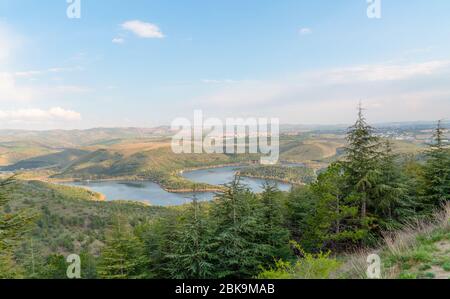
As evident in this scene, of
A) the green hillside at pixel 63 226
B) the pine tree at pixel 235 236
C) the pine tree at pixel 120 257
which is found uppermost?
the pine tree at pixel 235 236

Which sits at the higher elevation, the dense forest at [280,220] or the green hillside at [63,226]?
the dense forest at [280,220]

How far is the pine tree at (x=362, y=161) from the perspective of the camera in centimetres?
1494

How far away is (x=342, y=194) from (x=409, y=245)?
8.21 meters

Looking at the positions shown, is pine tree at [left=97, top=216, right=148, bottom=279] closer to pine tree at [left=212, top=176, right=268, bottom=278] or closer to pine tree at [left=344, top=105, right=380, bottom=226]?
pine tree at [left=212, top=176, right=268, bottom=278]

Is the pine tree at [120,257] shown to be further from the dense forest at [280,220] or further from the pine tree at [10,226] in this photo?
the pine tree at [10,226]

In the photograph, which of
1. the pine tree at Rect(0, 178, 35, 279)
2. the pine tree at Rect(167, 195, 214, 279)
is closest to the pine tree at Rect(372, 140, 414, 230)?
the pine tree at Rect(167, 195, 214, 279)

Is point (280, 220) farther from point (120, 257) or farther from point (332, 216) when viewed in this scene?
point (120, 257)

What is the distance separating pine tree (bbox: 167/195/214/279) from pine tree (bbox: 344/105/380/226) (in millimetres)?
8460

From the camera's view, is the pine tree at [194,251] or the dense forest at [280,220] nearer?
the pine tree at [194,251]

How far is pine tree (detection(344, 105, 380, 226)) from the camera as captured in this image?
14938 millimetres

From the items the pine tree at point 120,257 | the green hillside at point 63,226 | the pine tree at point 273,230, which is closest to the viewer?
the pine tree at point 120,257

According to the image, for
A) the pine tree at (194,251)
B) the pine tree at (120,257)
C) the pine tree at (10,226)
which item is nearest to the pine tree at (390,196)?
the pine tree at (194,251)

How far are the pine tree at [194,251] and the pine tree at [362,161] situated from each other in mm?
8460
